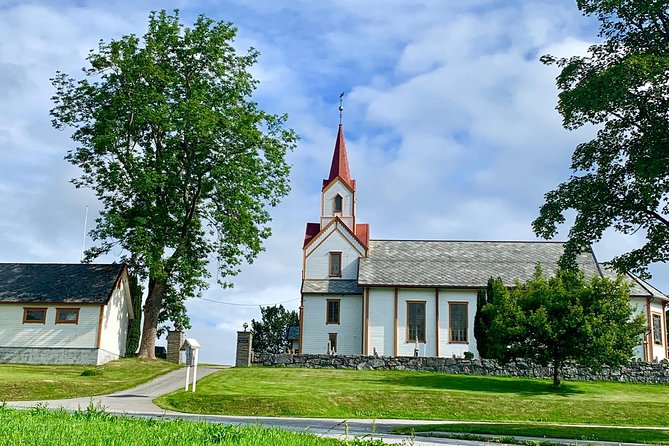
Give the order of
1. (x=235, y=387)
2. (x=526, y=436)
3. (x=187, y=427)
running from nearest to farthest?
(x=187, y=427), (x=526, y=436), (x=235, y=387)

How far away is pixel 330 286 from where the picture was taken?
51.3 meters

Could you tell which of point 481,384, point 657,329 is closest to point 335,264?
point 481,384

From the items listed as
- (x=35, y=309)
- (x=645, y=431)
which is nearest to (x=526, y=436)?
(x=645, y=431)

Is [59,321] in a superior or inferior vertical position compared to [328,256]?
inferior

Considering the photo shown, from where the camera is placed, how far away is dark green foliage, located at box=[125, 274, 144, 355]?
46.2m

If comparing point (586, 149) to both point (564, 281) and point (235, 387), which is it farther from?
point (235, 387)

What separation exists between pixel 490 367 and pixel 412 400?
13770mm

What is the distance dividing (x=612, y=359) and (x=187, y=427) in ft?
87.6

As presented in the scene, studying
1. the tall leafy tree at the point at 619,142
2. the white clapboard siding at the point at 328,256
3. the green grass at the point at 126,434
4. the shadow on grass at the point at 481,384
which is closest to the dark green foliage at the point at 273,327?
the white clapboard siding at the point at 328,256

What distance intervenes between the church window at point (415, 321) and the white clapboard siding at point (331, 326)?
3.34 m

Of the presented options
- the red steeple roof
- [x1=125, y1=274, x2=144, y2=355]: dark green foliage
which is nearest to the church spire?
the red steeple roof

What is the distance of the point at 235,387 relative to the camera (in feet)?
102

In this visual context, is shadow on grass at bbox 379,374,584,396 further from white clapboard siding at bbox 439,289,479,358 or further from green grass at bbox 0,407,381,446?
green grass at bbox 0,407,381,446

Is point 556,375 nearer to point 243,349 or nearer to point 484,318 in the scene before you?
point 484,318
